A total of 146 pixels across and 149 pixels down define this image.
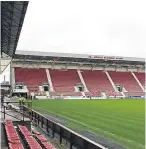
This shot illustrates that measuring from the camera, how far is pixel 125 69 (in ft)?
219

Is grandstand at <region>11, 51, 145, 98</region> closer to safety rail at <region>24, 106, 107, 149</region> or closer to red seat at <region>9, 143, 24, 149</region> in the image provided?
safety rail at <region>24, 106, 107, 149</region>

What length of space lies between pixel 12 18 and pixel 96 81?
37.9 m

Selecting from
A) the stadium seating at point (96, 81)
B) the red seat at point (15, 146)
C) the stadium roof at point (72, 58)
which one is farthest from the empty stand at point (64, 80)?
the red seat at point (15, 146)

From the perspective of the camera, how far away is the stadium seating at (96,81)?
5772 centimetres

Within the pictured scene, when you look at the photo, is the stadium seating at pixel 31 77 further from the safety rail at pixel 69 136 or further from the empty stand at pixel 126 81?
the safety rail at pixel 69 136

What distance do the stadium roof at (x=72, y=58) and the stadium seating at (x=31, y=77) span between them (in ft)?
6.66

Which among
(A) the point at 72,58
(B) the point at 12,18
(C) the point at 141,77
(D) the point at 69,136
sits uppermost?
(A) the point at 72,58

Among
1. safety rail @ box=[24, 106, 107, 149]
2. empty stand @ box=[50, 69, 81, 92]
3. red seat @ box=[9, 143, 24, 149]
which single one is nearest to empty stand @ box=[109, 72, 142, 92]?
empty stand @ box=[50, 69, 81, 92]

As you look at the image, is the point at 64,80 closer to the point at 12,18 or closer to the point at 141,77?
the point at 141,77

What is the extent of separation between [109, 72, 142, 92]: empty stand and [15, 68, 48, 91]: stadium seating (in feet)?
44.9

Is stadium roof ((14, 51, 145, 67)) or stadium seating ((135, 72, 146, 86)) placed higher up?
stadium roof ((14, 51, 145, 67))

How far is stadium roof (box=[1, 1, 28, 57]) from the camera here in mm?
19594

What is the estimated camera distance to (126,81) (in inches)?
2443

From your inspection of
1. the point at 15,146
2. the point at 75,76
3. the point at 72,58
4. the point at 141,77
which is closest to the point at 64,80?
the point at 75,76
